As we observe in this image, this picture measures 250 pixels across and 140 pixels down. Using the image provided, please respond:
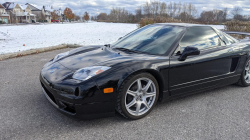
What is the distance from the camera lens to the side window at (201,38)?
3.24 metres

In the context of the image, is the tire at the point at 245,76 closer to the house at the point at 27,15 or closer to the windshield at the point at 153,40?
the windshield at the point at 153,40

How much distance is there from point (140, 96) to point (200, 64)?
3.93ft

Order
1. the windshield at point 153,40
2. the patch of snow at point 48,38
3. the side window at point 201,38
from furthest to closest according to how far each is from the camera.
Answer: the patch of snow at point 48,38, the side window at point 201,38, the windshield at point 153,40

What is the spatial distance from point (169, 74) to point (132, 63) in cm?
63

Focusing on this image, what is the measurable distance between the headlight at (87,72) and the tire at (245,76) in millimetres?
3013

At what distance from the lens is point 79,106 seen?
7.62ft

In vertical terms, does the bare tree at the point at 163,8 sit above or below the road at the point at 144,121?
above

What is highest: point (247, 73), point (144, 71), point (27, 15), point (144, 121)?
point (27, 15)

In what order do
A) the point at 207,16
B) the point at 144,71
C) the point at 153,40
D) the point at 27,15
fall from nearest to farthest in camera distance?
the point at 144,71, the point at 153,40, the point at 207,16, the point at 27,15

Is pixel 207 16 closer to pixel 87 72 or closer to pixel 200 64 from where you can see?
pixel 200 64

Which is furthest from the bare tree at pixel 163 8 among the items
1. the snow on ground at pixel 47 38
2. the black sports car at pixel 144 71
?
the black sports car at pixel 144 71

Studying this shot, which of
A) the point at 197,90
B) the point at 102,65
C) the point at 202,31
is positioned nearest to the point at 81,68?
the point at 102,65

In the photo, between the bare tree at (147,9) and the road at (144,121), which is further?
the bare tree at (147,9)

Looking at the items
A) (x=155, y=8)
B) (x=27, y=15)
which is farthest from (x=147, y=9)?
(x=27, y=15)
